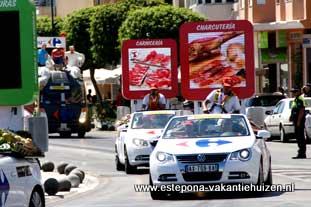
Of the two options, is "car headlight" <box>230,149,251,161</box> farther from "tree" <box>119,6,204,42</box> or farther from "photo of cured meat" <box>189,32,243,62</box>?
"tree" <box>119,6,204,42</box>

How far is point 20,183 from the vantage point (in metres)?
13.7

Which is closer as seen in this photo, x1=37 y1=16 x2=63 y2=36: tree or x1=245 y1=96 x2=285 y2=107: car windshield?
x1=245 y1=96 x2=285 y2=107: car windshield

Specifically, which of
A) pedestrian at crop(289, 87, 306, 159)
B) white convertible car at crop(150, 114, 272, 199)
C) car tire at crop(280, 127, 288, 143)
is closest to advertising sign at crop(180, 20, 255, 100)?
pedestrian at crop(289, 87, 306, 159)

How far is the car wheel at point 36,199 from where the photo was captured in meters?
14.3

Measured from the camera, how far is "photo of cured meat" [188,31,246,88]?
92.0 feet

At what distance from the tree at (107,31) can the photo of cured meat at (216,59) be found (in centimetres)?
4109

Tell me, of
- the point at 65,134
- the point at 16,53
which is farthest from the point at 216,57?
the point at 65,134

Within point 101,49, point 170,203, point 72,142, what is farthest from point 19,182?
point 101,49

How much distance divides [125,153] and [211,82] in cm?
346

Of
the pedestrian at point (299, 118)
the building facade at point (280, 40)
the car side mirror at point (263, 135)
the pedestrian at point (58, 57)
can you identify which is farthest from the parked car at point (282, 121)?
the car side mirror at point (263, 135)

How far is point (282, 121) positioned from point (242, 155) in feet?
67.7

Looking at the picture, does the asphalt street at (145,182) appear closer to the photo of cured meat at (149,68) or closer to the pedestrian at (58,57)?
the photo of cured meat at (149,68)

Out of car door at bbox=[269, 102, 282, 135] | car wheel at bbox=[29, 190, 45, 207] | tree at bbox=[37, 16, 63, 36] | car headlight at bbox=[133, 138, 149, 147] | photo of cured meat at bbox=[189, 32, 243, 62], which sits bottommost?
car door at bbox=[269, 102, 282, 135]

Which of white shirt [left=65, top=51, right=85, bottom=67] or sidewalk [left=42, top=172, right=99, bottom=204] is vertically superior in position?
white shirt [left=65, top=51, right=85, bottom=67]
